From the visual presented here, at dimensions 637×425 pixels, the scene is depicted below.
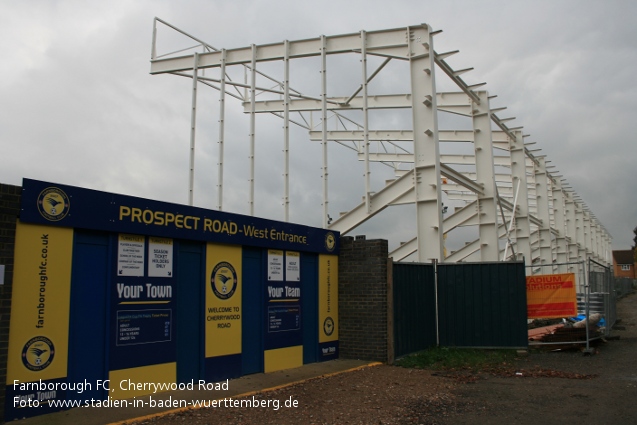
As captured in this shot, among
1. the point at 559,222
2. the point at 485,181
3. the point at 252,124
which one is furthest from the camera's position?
the point at 559,222

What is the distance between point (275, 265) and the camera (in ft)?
36.6

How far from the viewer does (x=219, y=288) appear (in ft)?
32.1

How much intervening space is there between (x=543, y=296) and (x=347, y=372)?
580 cm

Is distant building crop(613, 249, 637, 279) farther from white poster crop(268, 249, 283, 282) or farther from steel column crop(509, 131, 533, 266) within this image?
white poster crop(268, 249, 283, 282)

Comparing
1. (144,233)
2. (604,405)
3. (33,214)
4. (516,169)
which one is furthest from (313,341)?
(516,169)

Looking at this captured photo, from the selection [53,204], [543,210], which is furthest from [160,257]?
[543,210]

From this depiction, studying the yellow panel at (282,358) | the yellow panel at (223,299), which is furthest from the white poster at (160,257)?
the yellow panel at (282,358)

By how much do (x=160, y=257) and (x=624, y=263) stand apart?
371 ft

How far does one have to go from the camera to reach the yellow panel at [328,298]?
12.3m

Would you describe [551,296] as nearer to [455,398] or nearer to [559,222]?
[455,398]

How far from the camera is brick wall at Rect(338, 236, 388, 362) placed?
12258 millimetres

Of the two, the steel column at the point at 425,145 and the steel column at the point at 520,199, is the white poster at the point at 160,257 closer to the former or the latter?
the steel column at the point at 425,145

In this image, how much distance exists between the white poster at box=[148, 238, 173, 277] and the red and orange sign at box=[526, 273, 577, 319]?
9021 millimetres

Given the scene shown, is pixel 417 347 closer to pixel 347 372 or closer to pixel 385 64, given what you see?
pixel 347 372
